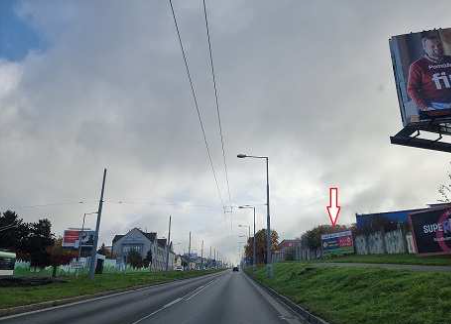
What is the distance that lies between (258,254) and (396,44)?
268ft

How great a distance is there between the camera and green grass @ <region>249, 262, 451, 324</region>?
916 cm

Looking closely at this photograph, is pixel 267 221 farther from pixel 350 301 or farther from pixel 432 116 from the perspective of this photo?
pixel 350 301

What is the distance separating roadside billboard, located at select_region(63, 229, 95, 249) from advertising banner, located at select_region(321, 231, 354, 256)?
118 ft

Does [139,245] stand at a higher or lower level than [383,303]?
higher

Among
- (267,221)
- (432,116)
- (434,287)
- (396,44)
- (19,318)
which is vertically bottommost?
(19,318)

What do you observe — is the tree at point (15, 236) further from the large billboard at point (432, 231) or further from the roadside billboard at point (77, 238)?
the large billboard at point (432, 231)

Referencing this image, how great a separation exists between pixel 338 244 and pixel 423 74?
38.3 meters

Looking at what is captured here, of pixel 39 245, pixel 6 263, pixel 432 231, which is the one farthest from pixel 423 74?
pixel 39 245

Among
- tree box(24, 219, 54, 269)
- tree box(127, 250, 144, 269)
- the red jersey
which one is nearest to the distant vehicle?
tree box(24, 219, 54, 269)

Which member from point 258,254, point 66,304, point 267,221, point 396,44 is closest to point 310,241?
point 258,254

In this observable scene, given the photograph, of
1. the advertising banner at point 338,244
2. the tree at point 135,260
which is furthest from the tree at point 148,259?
the advertising banner at point 338,244

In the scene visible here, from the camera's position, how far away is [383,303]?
436 inches

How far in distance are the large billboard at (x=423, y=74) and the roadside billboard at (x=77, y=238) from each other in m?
48.7

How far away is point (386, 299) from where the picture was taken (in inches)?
456
